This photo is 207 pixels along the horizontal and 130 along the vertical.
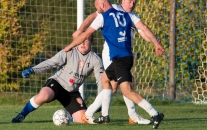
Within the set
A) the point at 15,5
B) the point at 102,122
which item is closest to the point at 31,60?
the point at 15,5

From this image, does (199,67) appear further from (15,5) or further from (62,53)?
(62,53)

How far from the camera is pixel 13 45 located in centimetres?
1344

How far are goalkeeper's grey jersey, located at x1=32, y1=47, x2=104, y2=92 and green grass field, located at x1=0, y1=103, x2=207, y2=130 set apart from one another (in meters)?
0.61

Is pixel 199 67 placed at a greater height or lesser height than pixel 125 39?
lesser

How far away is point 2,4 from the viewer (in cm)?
1295

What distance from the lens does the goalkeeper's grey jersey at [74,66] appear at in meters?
8.52

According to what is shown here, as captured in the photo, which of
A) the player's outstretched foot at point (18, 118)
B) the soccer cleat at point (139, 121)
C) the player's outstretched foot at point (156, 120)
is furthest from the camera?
the player's outstretched foot at point (18, 118)

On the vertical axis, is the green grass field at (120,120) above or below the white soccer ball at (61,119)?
below

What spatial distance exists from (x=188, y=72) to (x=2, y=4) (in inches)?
162

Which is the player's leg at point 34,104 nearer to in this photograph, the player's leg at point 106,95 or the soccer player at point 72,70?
the soccer player at point 72,70

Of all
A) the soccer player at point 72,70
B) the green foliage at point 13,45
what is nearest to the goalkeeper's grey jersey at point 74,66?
the soccer player at point 72,70

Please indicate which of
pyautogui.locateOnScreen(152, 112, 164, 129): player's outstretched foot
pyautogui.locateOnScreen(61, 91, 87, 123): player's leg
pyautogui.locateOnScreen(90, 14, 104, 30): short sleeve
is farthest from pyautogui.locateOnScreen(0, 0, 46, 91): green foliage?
pyautogui.locateOnScreen(152, 112, 164, 129): player's outstretched foot

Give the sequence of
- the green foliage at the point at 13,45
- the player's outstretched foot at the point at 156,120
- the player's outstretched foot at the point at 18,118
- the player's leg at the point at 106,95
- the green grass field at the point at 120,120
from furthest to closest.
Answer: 1. the green foliage at the point at 13,45
2. the player's outstretched foot at the point at 18,118
3. the player's leg at the point at 106,95
4. the green grass field at the point at 120,120
5. the player's outstretched foot at the point at 156,120

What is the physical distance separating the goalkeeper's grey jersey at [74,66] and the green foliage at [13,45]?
188 inches
